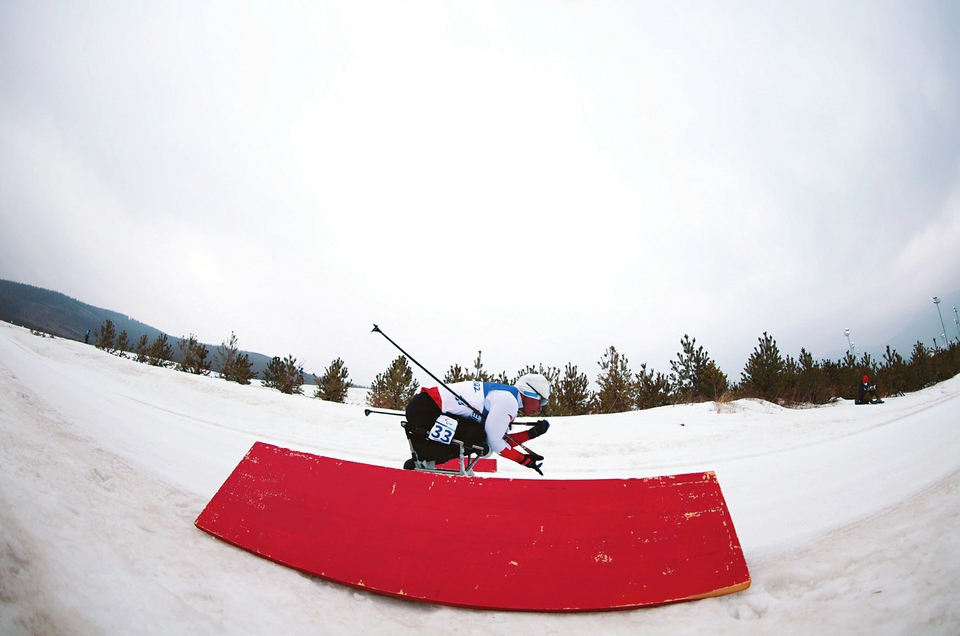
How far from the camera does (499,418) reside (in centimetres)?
379

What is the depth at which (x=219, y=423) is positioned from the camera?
864cm

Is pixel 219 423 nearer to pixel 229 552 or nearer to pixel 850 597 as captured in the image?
pixel 229 552

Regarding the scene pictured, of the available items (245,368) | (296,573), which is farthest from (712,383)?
(245,368)

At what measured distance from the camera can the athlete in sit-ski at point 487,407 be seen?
3.81 m

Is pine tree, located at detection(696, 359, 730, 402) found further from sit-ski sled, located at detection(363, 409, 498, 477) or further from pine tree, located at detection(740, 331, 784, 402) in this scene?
sit-ski sled, located at detection(363, 409, 498, 477)

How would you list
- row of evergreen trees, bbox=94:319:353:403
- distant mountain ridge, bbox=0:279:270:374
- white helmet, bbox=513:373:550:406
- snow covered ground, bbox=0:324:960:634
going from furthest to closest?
distant mountain ridge, bbox=0:279:270:374, row of evergreen trees, bbox=94:319:353:403, white helmet, bbox=513:373:550:406, snow covered ground, bbox=0:324:960:634

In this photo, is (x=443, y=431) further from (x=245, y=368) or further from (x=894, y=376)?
(x=894, y=376)

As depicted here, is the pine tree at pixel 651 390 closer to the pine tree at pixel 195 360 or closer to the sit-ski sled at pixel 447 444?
the sit-ski sled at pixel 447 444

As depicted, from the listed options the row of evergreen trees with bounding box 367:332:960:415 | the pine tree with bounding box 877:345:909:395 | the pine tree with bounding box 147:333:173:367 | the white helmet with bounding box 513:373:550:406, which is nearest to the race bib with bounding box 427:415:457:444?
the white helmet with bounding box 513:373:550:406

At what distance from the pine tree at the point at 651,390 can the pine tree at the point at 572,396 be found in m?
2.00

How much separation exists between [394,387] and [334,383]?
2.93 m

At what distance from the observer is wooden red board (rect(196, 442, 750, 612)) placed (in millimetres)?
2057

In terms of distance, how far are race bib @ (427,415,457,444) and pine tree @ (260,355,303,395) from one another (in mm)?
17679

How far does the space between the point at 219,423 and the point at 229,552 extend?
25.6 ft
